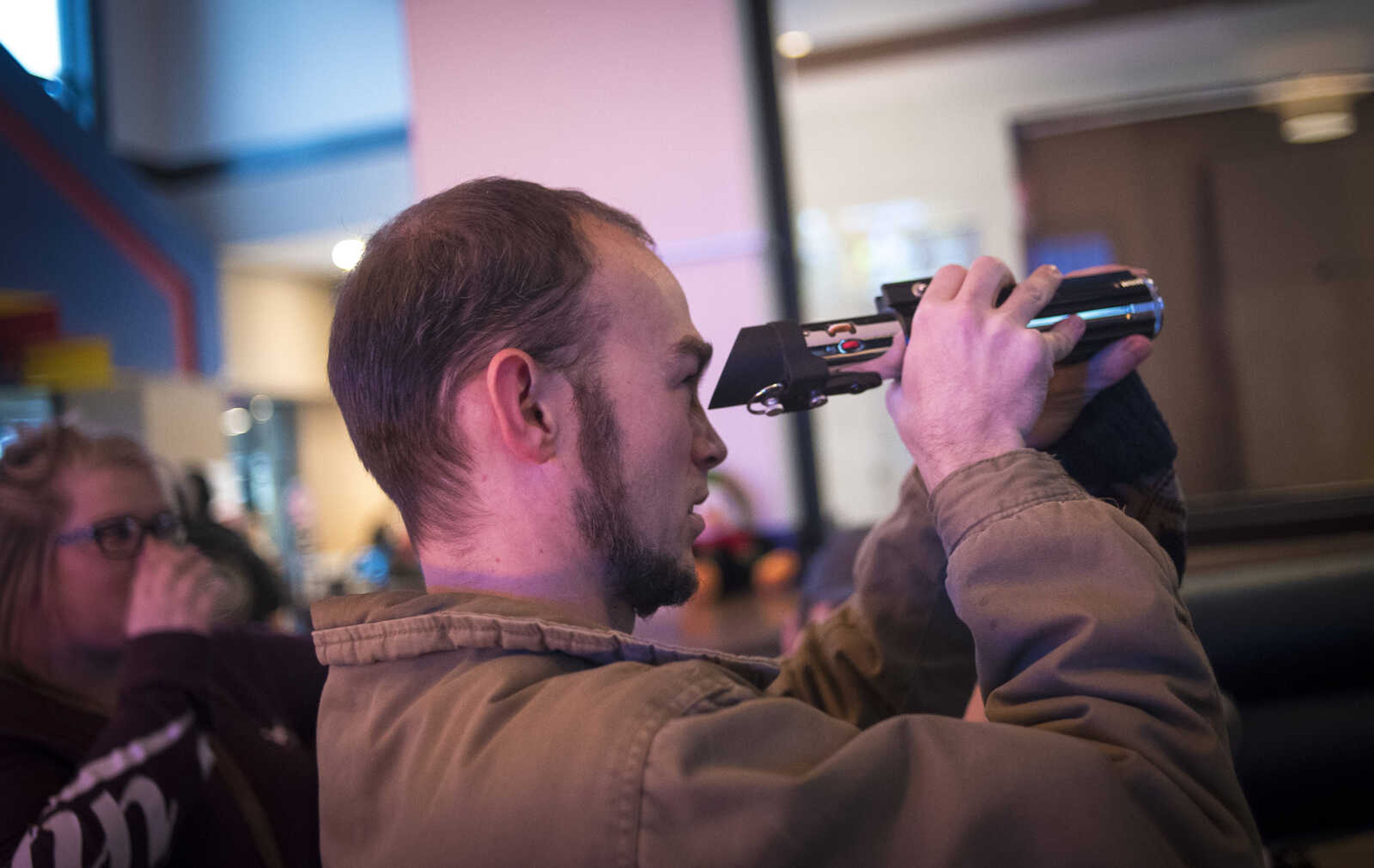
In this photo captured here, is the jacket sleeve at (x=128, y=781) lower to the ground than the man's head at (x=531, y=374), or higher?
lower

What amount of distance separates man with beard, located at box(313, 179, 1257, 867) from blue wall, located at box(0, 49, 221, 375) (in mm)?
2424

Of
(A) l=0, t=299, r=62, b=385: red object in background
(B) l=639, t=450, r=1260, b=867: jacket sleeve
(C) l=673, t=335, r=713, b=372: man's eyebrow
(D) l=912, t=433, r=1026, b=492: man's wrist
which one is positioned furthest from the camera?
(A) l=0, t=299, r=62, b=385: red object in background

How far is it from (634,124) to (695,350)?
174 cm

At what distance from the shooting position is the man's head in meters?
0.66

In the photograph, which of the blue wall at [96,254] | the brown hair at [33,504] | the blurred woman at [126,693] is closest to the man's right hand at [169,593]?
the blurred woman at [126,693]

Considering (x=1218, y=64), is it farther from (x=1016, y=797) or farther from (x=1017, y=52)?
(x=1016, y=797)

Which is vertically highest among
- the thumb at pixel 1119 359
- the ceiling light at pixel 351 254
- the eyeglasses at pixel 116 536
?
the ceiling light at pixel 351 254

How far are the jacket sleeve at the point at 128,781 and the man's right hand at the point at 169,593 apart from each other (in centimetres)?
3

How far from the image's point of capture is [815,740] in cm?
55

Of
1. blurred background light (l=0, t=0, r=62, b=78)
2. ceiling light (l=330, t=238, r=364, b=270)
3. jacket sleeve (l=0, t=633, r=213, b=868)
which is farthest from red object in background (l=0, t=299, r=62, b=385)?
ceiling light (l=330, t=238, r=364, b=270)

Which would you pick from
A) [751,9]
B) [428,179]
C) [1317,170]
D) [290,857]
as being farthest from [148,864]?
[1317,170]

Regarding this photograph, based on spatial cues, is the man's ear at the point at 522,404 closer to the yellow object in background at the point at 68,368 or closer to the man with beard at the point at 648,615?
the man with beard at the point at 648,615

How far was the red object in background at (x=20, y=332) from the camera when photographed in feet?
10.3

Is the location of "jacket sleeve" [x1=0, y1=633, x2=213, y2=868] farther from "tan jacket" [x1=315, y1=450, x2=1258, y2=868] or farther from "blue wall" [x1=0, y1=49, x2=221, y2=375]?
"blue wall" [x1=0, y1=49, x2=221, y2=375]
